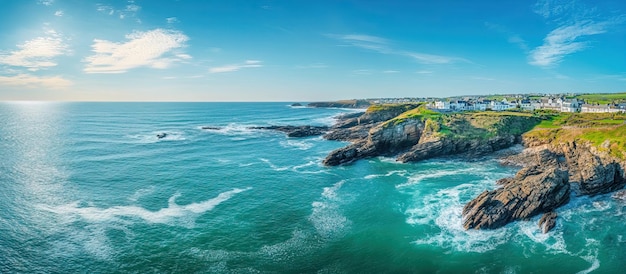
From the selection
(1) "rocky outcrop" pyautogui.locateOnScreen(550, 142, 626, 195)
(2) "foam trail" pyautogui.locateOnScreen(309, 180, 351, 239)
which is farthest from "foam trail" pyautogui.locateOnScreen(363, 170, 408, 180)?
(1) "rocky outcrop" pyautogui.locateOnScreen(550, 142, 626, 195)

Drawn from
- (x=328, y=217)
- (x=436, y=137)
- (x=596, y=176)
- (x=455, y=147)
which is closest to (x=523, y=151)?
(x=455, y=147)

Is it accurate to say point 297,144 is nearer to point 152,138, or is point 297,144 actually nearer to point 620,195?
point 152,138

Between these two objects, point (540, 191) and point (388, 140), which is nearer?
point (540, 191)

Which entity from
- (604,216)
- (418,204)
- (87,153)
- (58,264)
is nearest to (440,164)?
(418,204)

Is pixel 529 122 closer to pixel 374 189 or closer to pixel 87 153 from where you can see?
pixel 374 189

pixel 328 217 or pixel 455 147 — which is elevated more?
pixel 455 147

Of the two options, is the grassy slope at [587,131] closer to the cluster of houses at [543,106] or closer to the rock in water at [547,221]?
the cluster of houses at [543,106]
